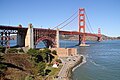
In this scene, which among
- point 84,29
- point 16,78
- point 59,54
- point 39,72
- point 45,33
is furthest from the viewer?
point 84,29

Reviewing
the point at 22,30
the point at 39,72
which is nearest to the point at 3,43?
the point at 22,30

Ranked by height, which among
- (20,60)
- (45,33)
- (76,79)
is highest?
(45,33)

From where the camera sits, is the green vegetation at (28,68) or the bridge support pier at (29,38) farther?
the bridge support pier at (29,38)

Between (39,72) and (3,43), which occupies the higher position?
(3,43)

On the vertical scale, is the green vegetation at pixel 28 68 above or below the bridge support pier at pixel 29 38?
below

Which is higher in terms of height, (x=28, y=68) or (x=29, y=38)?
(x=29, y=38)

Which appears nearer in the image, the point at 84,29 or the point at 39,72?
the point at 39,72

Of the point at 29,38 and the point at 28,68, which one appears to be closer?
the point at 28,68

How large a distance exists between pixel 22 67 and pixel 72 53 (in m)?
27.3

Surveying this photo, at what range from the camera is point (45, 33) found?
72.0m

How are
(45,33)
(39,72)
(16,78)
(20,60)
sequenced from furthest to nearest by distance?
(45,33) → (20,60) → (39,72) → (16,78)

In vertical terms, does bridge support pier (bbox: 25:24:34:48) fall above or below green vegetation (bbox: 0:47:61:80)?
above

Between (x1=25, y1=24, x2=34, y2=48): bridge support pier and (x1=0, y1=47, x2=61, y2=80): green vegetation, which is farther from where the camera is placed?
(x1=25, y1=24, x2=34, y2=48): bridge support pier

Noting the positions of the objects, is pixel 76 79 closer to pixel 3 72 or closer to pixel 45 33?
pixel 3 72
